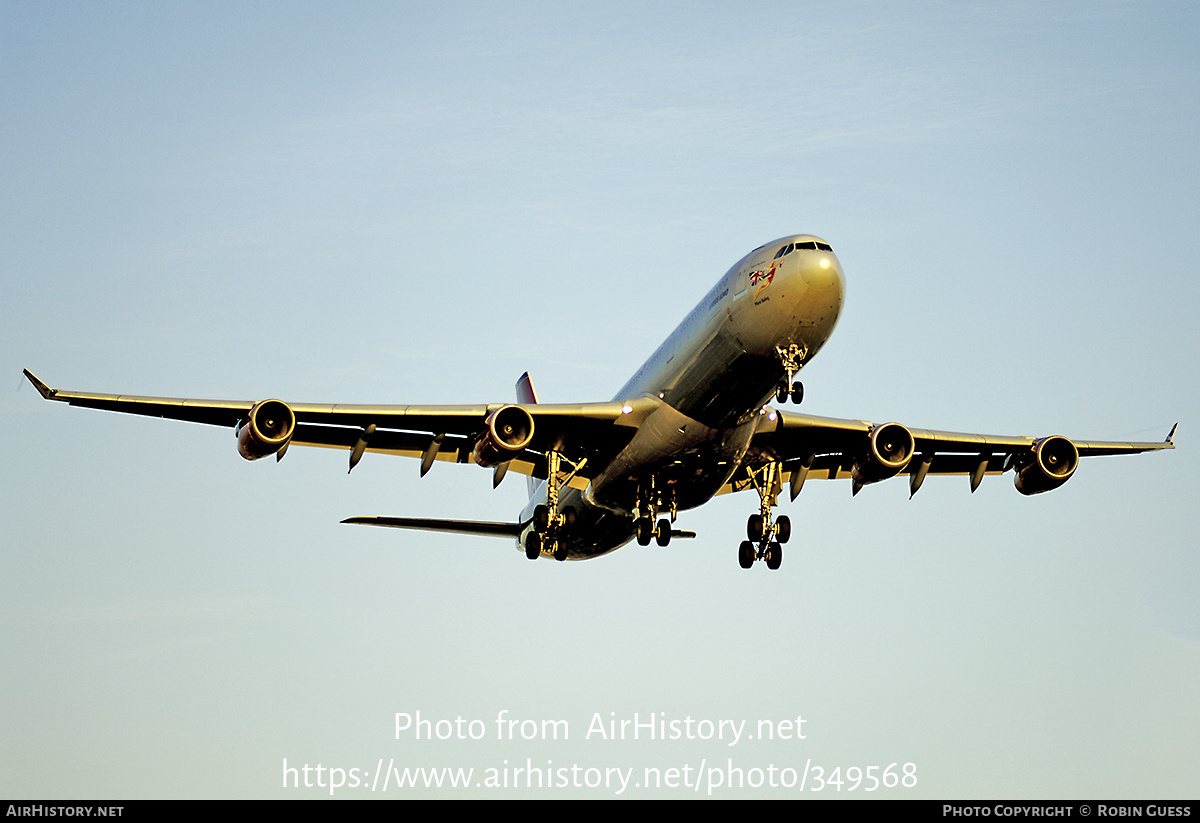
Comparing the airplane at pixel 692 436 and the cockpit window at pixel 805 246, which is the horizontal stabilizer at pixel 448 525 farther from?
the cockpit window at pixel 805 246

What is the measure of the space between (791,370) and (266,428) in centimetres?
1419

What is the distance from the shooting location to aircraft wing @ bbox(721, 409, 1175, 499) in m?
41.1

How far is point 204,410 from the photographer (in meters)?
37.0

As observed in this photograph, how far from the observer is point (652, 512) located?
135 ft

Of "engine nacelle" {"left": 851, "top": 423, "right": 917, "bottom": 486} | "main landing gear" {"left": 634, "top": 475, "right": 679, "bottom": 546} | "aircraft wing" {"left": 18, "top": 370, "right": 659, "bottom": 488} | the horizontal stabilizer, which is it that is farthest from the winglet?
"engine nacelle" {"left": 851, "top": 423, "right": 917, "bottom": 486}

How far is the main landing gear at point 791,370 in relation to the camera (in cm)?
3372

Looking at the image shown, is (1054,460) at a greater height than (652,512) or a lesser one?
greater

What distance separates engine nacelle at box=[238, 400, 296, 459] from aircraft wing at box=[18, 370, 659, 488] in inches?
5.7

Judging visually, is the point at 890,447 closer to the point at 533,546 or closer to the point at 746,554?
the point at 746,554

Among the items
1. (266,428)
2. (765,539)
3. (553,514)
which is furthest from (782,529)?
(266,428)

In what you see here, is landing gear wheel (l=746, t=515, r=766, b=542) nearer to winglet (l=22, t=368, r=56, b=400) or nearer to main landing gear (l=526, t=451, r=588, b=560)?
main landing gear (l=526, t=451, r=588, b=560)

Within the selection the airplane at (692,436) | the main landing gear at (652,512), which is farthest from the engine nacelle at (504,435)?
the main landing gear at (652,512)
